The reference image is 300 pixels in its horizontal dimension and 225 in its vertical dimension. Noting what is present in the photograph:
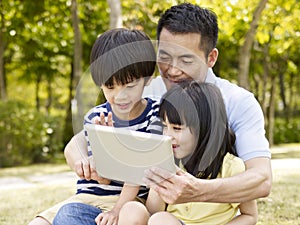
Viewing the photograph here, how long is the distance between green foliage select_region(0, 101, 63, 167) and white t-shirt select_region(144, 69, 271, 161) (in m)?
6.81

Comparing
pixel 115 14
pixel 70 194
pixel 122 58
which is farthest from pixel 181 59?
pixel 115 14

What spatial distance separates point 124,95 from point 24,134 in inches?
280

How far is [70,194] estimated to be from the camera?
5449 mm

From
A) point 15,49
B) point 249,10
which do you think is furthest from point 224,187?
point 15,49

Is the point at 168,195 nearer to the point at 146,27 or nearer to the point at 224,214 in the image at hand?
the point at 224,214

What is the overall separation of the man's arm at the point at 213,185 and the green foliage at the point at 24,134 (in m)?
7.23

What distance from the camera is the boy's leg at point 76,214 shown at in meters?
2.43

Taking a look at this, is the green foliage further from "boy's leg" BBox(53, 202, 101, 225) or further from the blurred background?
"boy's leg" BBox(53, 202, 101, 225)

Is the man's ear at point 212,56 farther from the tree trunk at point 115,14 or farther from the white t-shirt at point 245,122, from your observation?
the tree trunk at point 115,14

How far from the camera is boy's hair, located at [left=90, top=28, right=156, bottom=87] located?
2.30 metres

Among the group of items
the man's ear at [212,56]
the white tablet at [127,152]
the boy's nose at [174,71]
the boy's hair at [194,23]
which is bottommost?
the white tablet at [127,152]

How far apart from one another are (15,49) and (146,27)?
4884 millimetres

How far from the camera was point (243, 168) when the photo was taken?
92.0 inches

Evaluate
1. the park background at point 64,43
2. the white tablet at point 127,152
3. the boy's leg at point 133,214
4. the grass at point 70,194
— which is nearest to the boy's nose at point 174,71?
the white tablet at point 127,152
